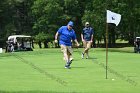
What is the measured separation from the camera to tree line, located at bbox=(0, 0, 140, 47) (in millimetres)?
63781

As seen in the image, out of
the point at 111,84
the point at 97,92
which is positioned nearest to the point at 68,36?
the point at 111,84

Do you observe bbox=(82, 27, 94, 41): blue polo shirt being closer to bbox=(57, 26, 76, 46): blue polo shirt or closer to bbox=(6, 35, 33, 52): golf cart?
bbox=(57, 26, 76, 46): blue polo shirt

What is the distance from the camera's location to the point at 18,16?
91.4 metres

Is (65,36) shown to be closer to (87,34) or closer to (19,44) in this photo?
(87,34)

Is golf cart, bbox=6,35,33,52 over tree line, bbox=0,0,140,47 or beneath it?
beneath

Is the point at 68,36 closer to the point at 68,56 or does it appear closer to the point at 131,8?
the point at 68,56

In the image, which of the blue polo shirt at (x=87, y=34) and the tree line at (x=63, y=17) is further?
the tree line at (x=63, y=17)

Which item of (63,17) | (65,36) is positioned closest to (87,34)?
(65,36)

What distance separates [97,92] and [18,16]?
79799 millimetres

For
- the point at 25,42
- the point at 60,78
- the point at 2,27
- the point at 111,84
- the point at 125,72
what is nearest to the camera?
the point at 111,84

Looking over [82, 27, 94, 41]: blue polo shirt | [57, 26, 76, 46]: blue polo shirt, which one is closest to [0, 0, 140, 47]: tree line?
[82, 27, 94, 41]: blue polo shirt

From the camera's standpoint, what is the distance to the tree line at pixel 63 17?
6378 centimetres

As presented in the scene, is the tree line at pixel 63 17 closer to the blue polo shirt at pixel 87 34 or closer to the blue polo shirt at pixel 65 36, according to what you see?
the blue polo shirt at pixel 87 34

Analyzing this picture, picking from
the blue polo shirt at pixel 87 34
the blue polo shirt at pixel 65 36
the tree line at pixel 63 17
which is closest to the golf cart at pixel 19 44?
the tree line at pixel 63 17
